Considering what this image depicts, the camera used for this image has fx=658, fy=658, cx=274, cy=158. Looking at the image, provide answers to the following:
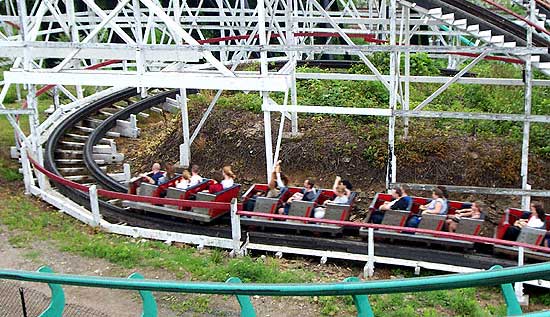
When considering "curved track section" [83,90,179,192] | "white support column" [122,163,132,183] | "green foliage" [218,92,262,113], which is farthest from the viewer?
"green foliage" [218,92,262,113]

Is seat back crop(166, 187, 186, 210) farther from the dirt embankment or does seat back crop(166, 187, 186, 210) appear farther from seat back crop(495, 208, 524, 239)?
seat back crop(495, 208, 524, 239)

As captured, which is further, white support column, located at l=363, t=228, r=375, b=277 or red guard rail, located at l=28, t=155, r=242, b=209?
red guard rail, located at l=28, t=155, r=242, b=209

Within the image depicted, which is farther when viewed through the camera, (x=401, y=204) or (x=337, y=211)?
(x=337, y=211)

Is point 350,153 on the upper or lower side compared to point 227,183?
upper

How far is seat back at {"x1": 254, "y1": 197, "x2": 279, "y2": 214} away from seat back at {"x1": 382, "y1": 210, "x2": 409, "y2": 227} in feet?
5.82

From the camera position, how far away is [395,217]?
9.86 m

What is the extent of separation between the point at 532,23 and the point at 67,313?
823 cm

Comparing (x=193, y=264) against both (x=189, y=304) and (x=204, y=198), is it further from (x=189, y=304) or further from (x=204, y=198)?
(x=204, y=198)

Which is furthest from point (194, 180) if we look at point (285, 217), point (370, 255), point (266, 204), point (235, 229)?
point (370, 255)

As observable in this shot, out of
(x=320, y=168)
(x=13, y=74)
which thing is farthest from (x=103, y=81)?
(x=320, y=168)

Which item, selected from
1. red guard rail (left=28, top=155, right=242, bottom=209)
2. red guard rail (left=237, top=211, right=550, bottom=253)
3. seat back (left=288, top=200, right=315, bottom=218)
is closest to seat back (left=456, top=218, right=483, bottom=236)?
red guard rail (left=237, top=211, right=550, bottom=253)

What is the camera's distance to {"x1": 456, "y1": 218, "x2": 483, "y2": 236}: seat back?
948 centimetres

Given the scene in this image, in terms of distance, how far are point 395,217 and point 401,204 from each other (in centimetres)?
26

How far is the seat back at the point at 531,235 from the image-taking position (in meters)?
8.95
